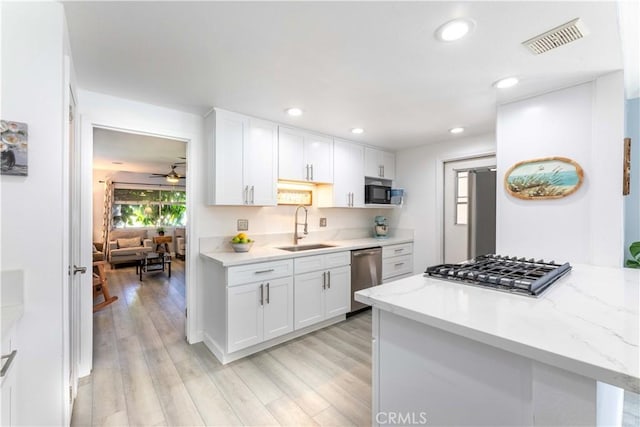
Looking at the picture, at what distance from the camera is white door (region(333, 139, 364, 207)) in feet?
11.7

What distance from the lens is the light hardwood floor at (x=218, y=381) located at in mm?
1731

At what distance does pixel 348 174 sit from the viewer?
3693 mm

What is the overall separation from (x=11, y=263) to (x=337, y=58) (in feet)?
6.32

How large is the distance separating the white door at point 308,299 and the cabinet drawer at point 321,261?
0.20 ft

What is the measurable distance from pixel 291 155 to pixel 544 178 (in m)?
2.35

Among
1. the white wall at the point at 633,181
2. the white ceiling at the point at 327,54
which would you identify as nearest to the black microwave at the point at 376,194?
the white ceiling at the point at 327,54

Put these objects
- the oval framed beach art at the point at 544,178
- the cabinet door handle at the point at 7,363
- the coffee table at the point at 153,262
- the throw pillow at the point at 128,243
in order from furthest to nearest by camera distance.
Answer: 1. the throw pillow at the point at 128,243
2. the coffee table at the point at 153,262
3. the oval framed beach art at the point at 544,178
4. the cabinet door handle at the point at 7,363

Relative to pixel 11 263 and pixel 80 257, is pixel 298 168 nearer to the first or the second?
pixel 80 257

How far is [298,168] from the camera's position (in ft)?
10.4

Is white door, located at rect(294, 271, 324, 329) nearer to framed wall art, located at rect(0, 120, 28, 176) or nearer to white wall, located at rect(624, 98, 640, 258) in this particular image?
framed wall art, located at rect(0, 120, 28, 176)

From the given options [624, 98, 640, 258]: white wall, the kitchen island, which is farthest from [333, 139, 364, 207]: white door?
[624, 98, 640, 258]: white wall

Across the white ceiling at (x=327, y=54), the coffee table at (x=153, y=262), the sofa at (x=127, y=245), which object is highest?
the white ceiling at (x=327, y=54)

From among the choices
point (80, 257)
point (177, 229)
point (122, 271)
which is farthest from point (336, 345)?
point (177, 229)

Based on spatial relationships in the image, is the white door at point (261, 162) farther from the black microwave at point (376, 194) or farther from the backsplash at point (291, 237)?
the black microwave at point (376, 194)
